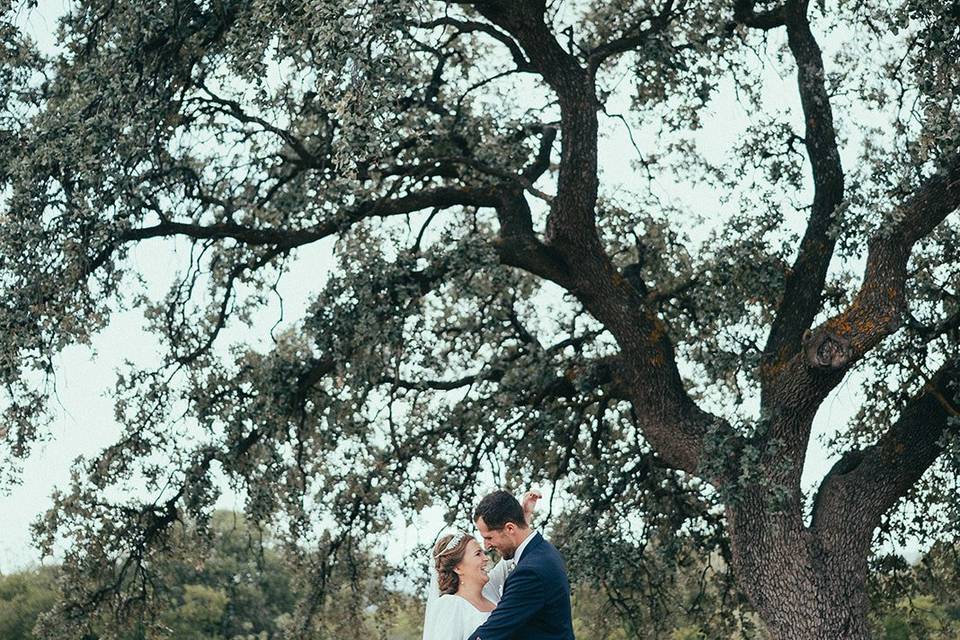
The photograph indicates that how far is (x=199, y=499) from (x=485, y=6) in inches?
224

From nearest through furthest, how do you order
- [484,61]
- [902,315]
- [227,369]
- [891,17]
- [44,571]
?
[902,315], [891,17], [227,369], [484,61], [44,571]

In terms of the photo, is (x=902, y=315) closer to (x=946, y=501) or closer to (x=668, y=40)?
(x=946, y=501)

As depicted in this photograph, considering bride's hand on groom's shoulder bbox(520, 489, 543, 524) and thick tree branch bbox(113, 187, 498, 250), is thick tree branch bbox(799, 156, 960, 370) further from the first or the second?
bride's hand on groom's shoulder bbox(520, 489, 543, 524)

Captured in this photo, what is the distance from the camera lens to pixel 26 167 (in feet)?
37.9

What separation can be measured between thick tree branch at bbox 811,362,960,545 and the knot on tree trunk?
120 centimetres

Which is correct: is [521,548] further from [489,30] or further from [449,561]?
[489,30]

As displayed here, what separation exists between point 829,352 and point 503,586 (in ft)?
22.1

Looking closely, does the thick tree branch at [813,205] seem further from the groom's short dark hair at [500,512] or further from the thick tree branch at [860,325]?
the groom's short dark hair at [500,512]

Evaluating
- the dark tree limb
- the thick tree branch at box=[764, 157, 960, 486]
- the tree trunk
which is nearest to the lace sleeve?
the tree trunk

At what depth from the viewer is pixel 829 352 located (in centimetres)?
1203

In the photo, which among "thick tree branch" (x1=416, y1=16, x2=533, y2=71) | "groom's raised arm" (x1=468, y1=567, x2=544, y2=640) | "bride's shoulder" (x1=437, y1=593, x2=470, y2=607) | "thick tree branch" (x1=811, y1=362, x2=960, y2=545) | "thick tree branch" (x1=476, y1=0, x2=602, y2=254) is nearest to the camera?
"groom's raised arm" (x1=468, y1=567, x2=544, y2=640)

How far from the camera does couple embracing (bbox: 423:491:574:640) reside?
572cm

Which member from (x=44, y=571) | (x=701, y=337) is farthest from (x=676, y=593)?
(x=44, y=571)

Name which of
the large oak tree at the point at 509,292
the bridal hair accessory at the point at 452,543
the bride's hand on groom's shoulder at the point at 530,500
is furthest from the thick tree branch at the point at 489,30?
the bridal hair accessory at the point at 452,543
